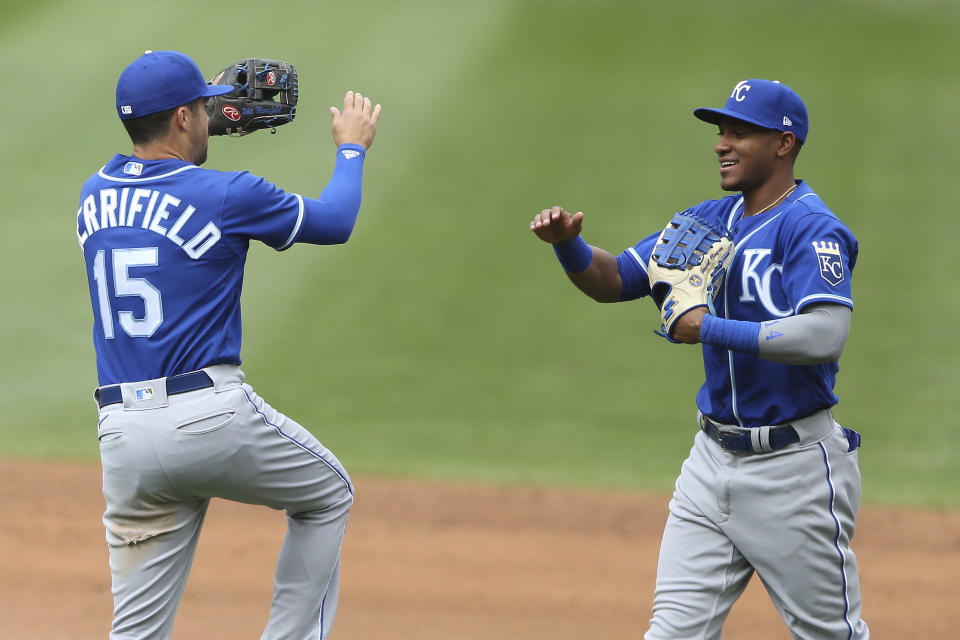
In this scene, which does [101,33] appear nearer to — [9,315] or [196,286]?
[9,315]

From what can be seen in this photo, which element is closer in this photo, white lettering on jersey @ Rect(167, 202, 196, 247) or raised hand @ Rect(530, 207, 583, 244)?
white lettering on jersey @ Rect(167, 202, 196, 247)

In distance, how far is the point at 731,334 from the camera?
11.3 feet

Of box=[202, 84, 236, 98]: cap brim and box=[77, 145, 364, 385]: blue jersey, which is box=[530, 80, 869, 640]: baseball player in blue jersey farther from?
box=[202, 84, 236, 98]: cap brim

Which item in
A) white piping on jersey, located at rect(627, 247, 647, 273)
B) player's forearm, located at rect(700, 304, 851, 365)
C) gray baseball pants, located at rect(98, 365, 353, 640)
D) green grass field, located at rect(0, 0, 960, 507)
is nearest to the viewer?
player's forearm, located at rect(700, 304, 851, 365)

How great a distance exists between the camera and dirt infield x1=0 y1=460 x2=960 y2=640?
5656mm

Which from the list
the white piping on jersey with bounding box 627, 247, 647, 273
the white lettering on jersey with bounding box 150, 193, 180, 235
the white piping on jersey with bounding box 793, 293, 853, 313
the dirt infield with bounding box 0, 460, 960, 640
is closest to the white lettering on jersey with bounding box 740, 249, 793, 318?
the white piping on jersey with bounding box 793, 293, 853, 313

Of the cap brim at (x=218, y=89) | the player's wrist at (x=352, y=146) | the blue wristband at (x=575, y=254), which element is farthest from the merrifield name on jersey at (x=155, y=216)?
the blue wristband at (x=575, y=254)

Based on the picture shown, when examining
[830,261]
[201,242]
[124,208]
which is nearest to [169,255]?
[201,242]

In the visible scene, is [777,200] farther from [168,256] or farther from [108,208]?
[108,208]

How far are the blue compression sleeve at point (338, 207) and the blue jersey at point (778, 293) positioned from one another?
1.32 m

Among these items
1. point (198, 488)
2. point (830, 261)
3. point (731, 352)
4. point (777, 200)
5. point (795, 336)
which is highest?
point (777, 200)

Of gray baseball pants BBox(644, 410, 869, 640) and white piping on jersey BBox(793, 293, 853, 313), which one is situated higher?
white piping on jersey BBox(793, 293, 853, 313)

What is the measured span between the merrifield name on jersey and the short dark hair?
0.22 meters

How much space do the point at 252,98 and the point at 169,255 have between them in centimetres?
99
